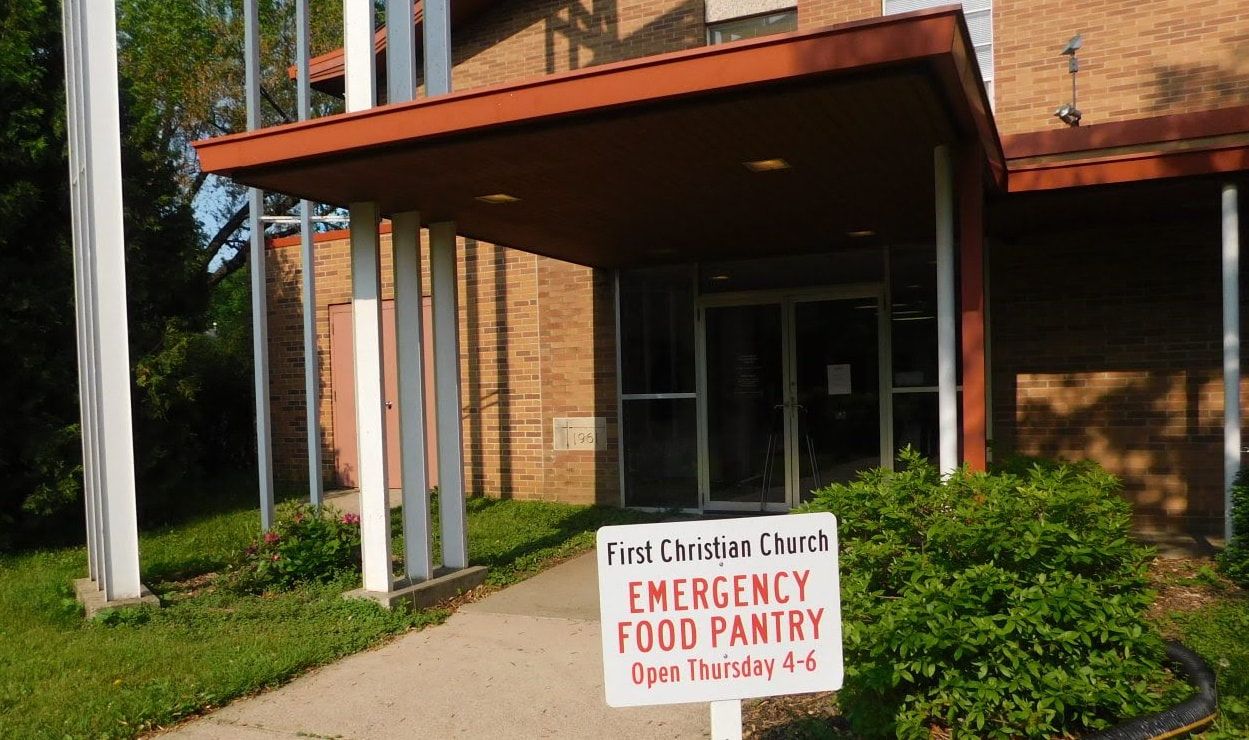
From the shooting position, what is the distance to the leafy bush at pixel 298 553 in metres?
7.25

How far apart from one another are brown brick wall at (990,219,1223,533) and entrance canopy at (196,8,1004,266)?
1.95 meters

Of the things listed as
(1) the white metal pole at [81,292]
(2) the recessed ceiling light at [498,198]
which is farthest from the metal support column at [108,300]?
(2) the recessed ceiling light at [498,198]

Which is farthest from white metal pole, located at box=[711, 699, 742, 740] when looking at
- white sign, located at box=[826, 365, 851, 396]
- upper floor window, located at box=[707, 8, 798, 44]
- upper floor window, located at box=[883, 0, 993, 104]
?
upper floor window, located at box=[707, 8, 798, 44]

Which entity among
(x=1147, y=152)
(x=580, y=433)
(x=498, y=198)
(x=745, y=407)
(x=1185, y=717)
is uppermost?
(x=1147, y=152)

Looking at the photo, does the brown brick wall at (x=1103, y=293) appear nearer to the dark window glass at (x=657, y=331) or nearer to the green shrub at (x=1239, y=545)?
the dark window glass at (x=657, y=331)

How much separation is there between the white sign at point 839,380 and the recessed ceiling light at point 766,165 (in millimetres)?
4277

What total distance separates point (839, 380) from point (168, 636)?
6690mm

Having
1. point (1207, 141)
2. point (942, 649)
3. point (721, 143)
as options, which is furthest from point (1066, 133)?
point (942, 649)

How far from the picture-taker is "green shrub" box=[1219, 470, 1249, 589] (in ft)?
22.0

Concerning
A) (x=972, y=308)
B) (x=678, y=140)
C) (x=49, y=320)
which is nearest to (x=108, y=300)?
(x=49, y=320)

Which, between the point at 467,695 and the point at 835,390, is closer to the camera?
the point at 467,695

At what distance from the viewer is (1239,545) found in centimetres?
681

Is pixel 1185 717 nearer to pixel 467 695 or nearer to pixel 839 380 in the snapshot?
pixel 467 695

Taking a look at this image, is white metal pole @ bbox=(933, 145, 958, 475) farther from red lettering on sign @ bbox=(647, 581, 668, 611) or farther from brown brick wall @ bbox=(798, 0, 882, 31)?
brown brick wall @ bbox=(798, 0, 882, 31)
